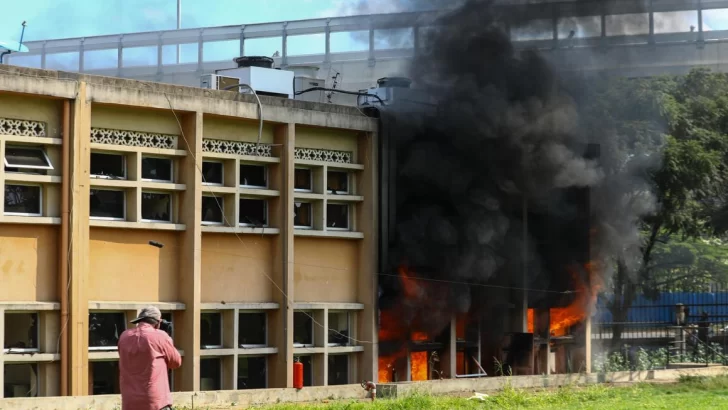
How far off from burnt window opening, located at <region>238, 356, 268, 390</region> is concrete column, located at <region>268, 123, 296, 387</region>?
0.46ft

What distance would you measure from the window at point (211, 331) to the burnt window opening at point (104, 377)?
1860mm

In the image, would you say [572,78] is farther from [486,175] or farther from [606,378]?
[606,378]

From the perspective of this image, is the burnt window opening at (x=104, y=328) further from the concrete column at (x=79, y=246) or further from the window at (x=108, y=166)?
the window at (x=108, y=166)

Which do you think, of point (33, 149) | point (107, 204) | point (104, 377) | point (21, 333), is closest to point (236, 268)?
point (107, 204)

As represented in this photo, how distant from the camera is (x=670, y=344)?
35.3 m

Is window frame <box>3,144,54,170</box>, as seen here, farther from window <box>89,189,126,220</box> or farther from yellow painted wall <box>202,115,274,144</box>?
yellow painted wall <box>202,115,274,144</box>

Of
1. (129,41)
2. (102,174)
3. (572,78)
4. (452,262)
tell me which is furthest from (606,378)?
(129,41)

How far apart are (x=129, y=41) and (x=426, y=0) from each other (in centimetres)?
1539

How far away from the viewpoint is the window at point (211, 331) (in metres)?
22.1

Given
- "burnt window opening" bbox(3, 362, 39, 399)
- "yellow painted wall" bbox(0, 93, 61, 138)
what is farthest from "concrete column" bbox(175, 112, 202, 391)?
"burnt window opening" bbox(3, 362, 39, 399)

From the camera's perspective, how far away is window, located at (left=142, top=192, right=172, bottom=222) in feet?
70.3

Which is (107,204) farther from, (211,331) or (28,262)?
(211,331)

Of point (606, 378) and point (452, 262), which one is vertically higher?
point (452, 262)

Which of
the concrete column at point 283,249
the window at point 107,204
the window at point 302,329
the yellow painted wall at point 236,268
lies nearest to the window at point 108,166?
the window at point 107,204
